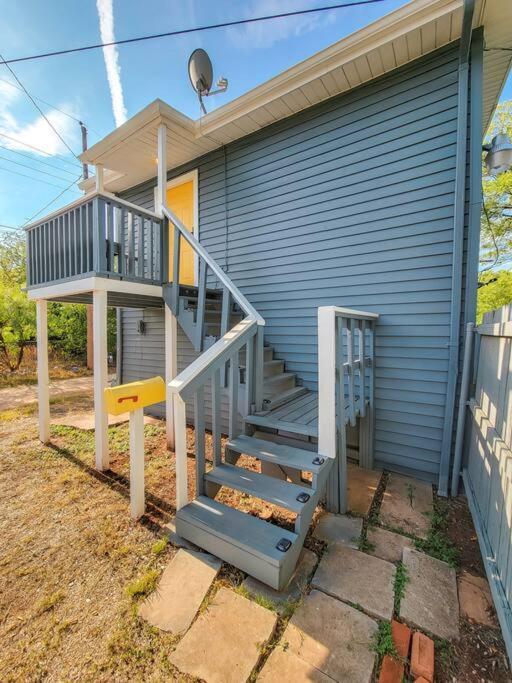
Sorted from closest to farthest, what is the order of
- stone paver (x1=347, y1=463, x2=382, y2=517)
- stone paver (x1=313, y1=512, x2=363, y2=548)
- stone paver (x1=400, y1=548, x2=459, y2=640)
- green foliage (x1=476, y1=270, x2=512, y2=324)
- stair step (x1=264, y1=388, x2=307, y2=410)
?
stone paver (x1=400, y1=548, x2=459, y2=640) < stone paver (x1=313, y1=512, x2=363, y2=548) < stone paver (x1=347, y1=463, x2=382, y2=517) < stair step (x1=264, y1=388, x2=307, y2=410) < green foliage (x1=476, y1=270, x2=512, y2=324)

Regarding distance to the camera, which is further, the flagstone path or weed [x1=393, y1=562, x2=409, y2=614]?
weed [x1=393, y1=562, x2=409, y2=614]

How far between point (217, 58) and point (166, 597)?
19.0ft

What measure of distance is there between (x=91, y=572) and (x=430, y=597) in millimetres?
1998

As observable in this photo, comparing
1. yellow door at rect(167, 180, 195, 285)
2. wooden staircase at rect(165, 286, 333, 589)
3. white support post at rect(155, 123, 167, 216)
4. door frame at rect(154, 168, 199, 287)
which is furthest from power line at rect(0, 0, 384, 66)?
wooden staircase at rect(165, 286, 333, 589)

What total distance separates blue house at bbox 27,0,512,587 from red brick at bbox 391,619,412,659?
0.58 metres

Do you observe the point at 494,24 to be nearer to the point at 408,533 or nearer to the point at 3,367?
the point at 408,533

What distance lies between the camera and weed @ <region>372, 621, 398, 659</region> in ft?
4.27

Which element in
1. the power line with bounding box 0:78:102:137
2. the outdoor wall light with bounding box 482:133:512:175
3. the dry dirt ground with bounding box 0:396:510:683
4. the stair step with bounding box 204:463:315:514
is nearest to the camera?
the dry dirt ground with bounding box 0:396:510:683

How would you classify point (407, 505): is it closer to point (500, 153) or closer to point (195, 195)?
point (500, 153)

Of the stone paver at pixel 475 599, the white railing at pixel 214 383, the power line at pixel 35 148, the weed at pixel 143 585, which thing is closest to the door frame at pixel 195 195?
the white railing at pixel 214 383

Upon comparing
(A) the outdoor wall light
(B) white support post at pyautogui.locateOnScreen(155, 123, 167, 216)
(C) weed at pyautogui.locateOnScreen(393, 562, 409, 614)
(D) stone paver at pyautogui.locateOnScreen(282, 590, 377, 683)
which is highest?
(B) white support post at pyautogui.locateOnScreen(155, 123, 167, 216)

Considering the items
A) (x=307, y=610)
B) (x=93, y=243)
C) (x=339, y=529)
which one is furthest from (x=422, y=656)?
(x=93, y=243)

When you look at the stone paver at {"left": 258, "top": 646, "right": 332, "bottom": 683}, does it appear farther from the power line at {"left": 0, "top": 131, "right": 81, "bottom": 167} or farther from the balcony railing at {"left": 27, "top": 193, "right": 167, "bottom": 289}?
the power line at {"left": 0, "top": 131, "right": 81, "bottom": 167}

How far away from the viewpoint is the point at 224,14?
3.56m
